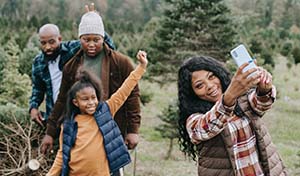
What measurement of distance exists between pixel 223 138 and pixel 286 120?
9.21 metres

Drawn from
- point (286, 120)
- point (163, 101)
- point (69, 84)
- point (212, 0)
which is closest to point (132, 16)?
point (163, 101)

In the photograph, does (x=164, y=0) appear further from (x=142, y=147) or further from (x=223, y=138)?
(x=223, y=138)

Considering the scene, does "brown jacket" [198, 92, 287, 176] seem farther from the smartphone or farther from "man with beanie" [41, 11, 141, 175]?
"man with beanie" [41, 11, 141, 175]

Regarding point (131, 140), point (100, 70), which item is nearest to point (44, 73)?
point (100, 70)

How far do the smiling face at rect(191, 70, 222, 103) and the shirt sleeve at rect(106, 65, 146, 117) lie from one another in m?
0.99

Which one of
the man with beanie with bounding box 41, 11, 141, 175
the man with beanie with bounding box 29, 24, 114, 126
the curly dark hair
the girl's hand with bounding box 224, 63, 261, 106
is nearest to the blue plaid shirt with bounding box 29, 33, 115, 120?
the man with beanie with bounding box 29, 24, 114, 126

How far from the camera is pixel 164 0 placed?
830cm

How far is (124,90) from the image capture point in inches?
124

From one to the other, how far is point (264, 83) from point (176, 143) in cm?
668

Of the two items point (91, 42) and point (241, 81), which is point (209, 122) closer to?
point (241, 81)

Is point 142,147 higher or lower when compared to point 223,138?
lower

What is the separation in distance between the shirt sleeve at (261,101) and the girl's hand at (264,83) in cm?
3

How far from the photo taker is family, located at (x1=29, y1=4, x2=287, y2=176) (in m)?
2.11

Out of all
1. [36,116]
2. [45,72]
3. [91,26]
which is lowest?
[36,116]
